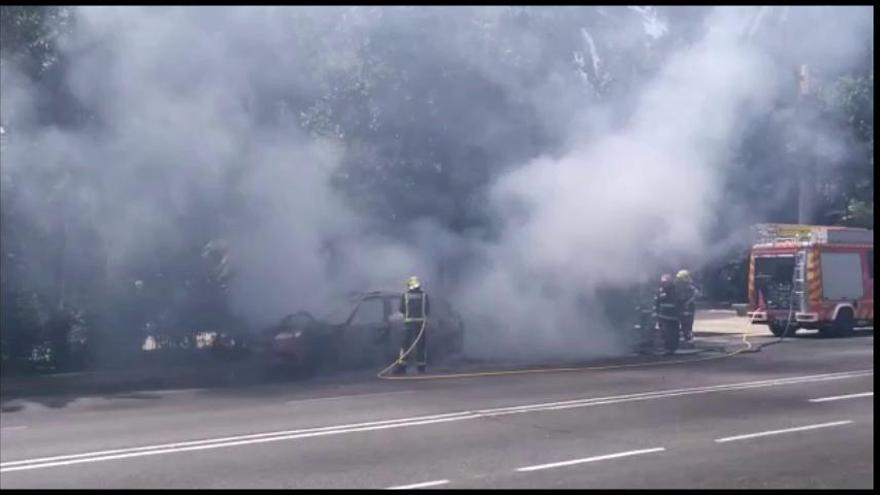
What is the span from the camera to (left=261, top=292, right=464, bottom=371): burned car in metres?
15.6

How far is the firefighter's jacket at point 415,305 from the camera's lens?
15336 millimetres

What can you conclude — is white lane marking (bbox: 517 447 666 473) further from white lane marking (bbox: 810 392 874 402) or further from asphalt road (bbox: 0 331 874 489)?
white lane marking (bbox: 810 392 874 402)

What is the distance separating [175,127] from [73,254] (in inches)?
98.2

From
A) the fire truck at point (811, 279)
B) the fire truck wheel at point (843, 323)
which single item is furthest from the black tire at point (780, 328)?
the fire truck wheel at point (843, 323)

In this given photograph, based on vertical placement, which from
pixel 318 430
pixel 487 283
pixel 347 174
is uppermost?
pixel 347 174

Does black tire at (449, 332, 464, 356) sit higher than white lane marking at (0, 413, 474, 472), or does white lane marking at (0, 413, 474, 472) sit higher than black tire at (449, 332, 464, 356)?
black tire at (449, 332, 464, 356)

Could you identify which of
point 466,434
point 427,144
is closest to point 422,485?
point 466,434

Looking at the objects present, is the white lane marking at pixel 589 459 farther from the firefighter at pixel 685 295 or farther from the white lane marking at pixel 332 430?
the firefighter at pixel 685 295

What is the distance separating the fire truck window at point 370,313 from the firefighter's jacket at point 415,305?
77 cm

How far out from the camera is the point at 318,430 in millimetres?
9953

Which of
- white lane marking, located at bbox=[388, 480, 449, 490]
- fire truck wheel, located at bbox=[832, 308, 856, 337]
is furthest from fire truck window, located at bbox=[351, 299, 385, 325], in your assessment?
fire truck wheel, located at bbox=[832, 308, 856, 337]

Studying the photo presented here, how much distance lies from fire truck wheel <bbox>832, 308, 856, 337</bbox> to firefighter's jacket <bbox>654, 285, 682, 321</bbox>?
19.3ft

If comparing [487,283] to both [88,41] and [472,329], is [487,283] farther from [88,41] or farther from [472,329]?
[88,41]

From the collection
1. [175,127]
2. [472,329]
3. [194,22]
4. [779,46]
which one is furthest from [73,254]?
[779,46]
